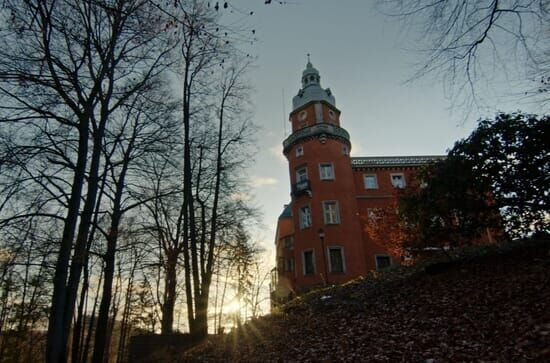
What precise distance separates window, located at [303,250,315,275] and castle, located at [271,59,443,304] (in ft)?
0.25

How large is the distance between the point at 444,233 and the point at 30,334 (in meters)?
27.9

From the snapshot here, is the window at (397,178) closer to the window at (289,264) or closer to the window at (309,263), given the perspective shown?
the window at (309,263)

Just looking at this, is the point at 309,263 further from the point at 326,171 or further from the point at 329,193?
the point at 326,171

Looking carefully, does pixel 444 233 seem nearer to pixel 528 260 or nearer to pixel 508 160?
pixel 528 260

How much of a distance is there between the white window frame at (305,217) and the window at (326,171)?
2.92 m

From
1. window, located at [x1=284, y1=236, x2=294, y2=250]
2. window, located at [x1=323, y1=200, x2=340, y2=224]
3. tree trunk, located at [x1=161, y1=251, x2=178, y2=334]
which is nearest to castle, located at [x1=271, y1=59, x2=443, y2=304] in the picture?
window, located at [x1=323, y1=200, x2=340, y2=224]

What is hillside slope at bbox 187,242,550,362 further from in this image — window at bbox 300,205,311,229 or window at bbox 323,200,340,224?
window at bbox 300,205,311,229

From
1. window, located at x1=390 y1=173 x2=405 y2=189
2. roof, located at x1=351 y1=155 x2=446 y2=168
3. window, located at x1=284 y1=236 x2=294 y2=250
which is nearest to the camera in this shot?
window, located at x1=390 y1=173 x2=405 y2=189

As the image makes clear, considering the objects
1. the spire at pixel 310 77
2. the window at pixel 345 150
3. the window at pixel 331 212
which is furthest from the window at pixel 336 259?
the spire at pixel 310 77

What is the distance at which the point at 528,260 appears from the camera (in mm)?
9117

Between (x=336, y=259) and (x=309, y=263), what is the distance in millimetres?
2163

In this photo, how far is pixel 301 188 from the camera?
27.9 meters

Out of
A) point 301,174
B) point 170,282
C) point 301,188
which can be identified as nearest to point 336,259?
point 301,188

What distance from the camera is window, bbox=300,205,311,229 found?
2701cm
